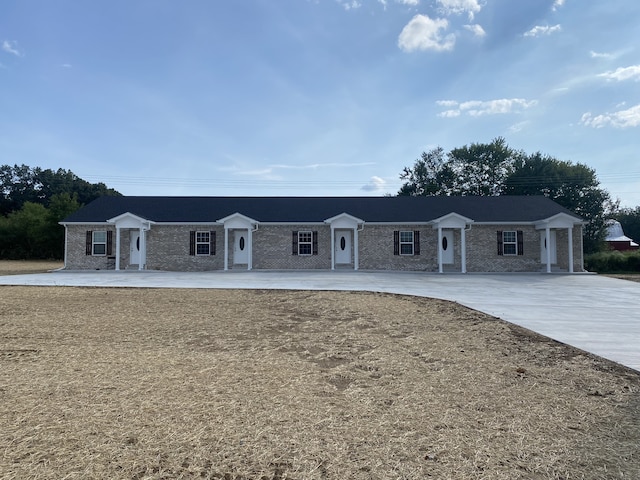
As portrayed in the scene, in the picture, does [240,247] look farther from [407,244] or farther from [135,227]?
[407,244]

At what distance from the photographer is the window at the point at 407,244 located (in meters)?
22.0

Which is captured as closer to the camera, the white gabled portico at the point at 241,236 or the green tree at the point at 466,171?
the white gabled portico at the point at 241,236

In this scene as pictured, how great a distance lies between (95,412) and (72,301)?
8.32 meters

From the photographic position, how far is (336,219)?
2138cm

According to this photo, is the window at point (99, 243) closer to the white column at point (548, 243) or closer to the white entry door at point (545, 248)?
the white column at point (548, 243)

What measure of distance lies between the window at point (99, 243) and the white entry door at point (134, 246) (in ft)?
4.55

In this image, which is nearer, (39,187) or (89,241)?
(89,241)

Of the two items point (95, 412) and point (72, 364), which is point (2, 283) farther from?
point (95, 412)

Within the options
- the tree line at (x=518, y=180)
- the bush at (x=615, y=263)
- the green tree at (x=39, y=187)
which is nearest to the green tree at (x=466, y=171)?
the tree line at (x=518, y=180)

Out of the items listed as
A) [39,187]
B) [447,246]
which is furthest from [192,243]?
[39,187]

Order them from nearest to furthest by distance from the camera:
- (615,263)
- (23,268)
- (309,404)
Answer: (309,404), (23,268), (615,263)

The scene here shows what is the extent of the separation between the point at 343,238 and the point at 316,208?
8.91ft

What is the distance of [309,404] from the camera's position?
369 cm

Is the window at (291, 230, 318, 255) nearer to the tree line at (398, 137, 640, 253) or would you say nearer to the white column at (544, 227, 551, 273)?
the white column at (544, 227, 551, 273)
